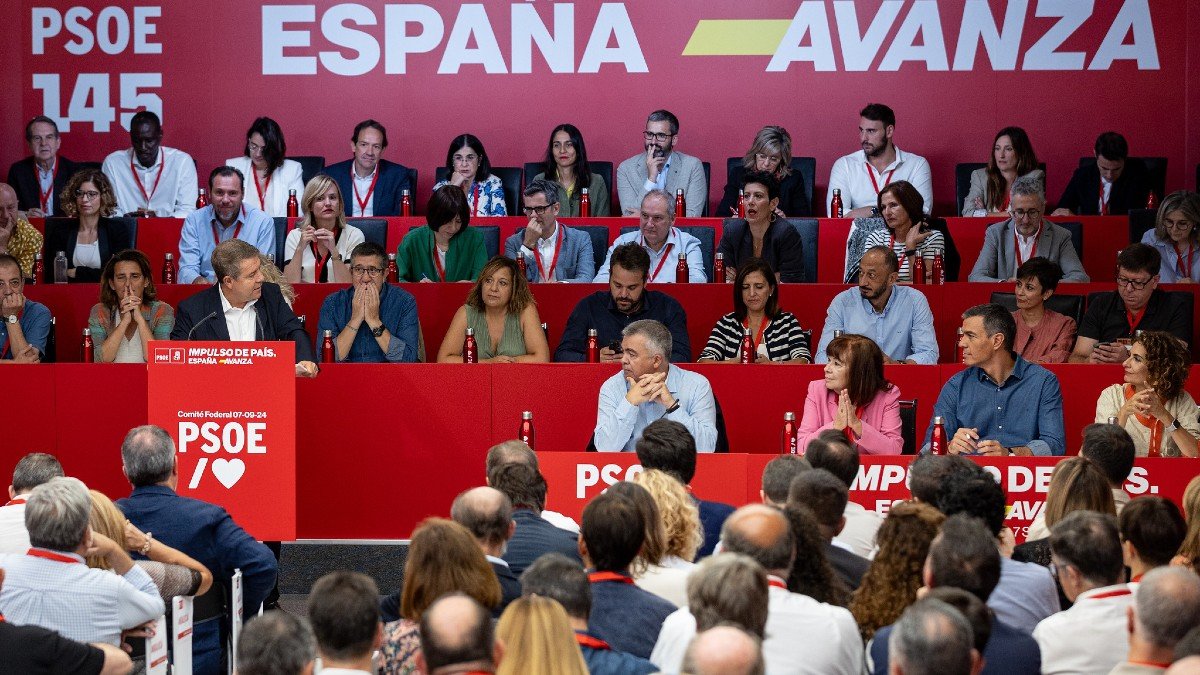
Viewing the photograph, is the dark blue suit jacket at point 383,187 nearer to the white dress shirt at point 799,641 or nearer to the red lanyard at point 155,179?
the red lanyard at point 155,179

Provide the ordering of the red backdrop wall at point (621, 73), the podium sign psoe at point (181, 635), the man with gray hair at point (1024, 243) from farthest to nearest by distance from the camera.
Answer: the red backdrop wall at point (621, 73) < the man with gray hair at point (1024, 243) < the podium sign psoe at point (181, 635)

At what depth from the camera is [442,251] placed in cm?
906

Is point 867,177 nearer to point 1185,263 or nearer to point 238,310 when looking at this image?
point 1185,263

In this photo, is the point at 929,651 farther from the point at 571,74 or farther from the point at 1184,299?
the point at 571,74

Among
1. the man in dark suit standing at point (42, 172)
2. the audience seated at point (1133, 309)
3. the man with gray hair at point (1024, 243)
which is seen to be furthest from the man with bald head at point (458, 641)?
the man in dark suit standing at point (42, 172)

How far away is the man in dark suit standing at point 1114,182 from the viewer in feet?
34.8

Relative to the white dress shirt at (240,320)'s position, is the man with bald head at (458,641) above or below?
below

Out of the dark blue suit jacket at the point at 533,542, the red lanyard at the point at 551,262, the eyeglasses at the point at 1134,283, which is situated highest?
the red lanyard at the point at 551,262

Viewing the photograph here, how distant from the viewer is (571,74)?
11.9m

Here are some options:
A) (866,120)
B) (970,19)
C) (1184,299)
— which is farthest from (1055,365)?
(970,19)

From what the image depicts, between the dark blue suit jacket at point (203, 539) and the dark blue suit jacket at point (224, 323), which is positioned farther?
the dark blue suit jacket at point (224, 323)

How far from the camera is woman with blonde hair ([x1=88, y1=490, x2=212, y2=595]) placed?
4.32 meters

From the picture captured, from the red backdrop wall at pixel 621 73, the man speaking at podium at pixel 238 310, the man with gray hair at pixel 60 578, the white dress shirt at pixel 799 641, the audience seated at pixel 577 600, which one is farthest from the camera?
the red backdrop wall at pixel 621 73

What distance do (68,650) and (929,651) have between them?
7.24 feet
